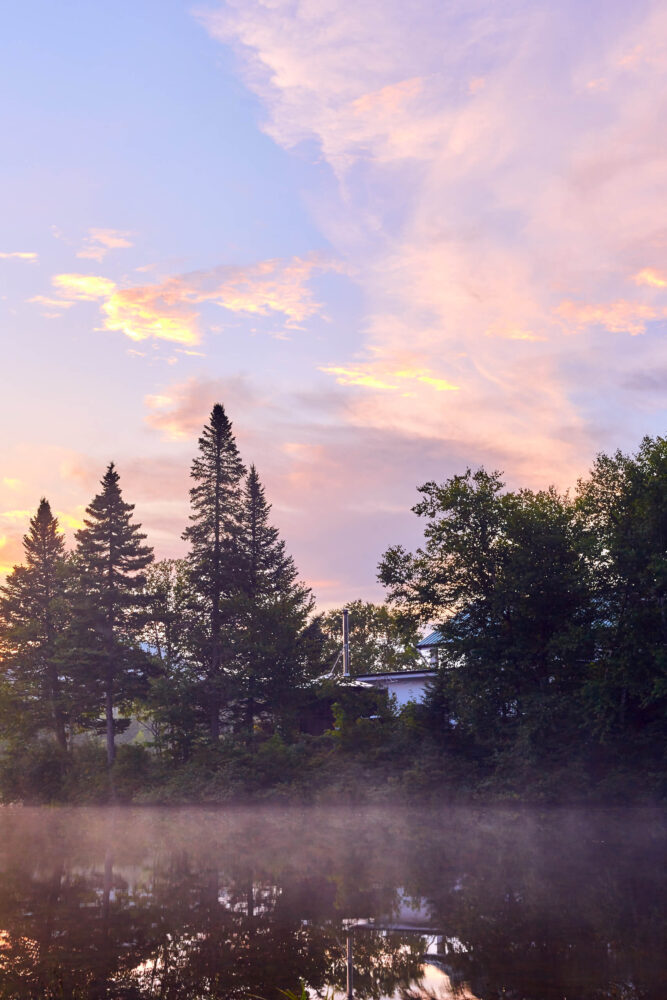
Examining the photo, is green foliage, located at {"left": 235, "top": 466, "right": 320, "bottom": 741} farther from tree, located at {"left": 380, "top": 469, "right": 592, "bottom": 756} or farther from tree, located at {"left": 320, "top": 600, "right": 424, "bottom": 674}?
tree, located at {"left": 320, "top": 600, "right": 424, "bottom": 674}

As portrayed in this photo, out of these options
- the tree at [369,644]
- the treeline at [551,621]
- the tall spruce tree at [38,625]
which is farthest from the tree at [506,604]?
the tree at [369,644]

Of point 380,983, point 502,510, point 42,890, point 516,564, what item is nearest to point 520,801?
point 516,564

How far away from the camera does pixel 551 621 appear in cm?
3819

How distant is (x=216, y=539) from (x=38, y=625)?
1270cm

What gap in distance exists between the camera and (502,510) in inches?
1634

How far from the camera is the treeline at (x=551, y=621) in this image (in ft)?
111

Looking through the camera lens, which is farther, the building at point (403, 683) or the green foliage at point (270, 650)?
the building at point (403, 683)

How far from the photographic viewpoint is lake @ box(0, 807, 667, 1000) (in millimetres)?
11938

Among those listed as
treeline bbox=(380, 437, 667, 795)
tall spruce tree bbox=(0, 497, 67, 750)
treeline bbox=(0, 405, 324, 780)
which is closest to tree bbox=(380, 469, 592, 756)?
treeline bbox=(380, 437, 667, 795)

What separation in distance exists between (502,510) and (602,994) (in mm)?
31642

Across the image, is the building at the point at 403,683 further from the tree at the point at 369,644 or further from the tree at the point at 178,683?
the tree at the point at 369,644

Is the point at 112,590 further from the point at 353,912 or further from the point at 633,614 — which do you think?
the point at 353,912

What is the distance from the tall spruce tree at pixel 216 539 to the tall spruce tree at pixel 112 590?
11.3ft

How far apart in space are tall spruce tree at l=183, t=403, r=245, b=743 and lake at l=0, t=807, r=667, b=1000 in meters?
18.4
